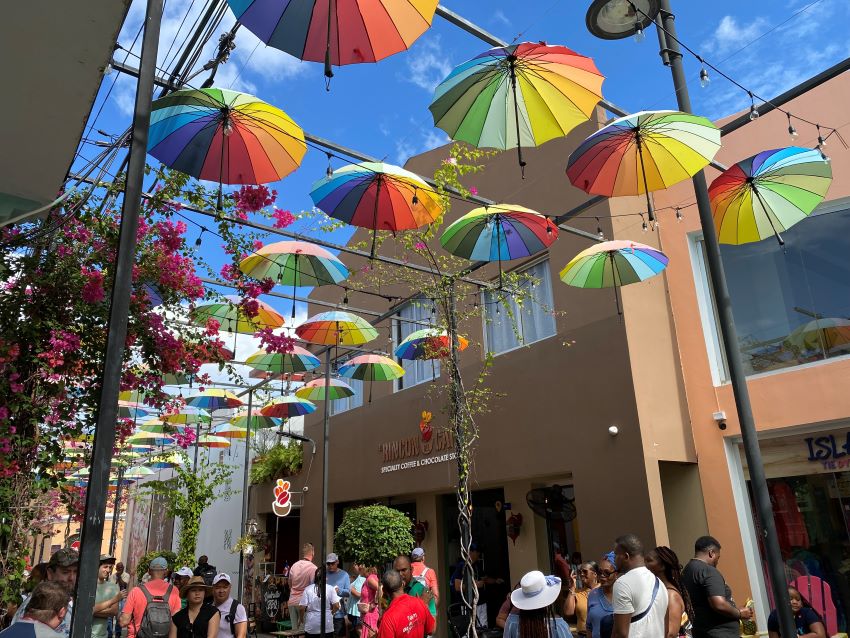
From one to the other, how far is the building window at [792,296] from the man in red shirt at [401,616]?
6.24m

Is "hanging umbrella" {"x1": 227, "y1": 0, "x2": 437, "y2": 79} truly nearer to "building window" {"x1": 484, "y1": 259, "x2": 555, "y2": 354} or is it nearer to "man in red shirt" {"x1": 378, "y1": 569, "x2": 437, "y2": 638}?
"man in red shirt" {"x1": 378, "y1": 569, "x2": 437, "y2": 638}

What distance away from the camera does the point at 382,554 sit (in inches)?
375

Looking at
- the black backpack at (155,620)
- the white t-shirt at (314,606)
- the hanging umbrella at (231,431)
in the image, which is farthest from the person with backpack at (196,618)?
the hanging umbrella at (231,431)

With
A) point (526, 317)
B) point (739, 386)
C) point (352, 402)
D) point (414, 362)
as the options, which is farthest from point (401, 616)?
point (352, 402)

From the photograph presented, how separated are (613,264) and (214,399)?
42.6 feet

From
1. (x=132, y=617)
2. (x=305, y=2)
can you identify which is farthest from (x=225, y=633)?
(x=305, y=2)

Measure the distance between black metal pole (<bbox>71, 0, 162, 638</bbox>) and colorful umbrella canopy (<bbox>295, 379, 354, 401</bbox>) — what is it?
11.5 metres

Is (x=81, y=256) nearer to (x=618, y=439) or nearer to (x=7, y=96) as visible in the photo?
(x=7, y=96)

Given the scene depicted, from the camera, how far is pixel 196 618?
6.02 m

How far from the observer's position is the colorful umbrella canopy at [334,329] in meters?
11.8

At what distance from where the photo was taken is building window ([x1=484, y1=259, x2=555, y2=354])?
11652 millimetres

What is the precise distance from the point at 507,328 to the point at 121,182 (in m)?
7.80

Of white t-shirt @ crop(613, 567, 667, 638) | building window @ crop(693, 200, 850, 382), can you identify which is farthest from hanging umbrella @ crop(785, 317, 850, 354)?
white t-shirt @ crop(613, 567, 667, 638)

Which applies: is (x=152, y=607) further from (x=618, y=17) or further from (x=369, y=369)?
(x=618, y=17)
